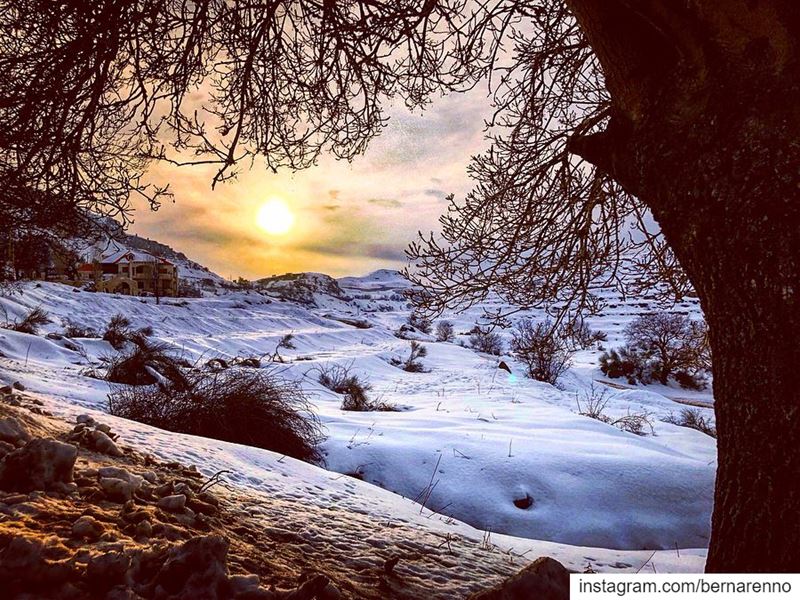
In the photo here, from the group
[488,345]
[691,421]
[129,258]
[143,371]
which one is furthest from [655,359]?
[129,258]

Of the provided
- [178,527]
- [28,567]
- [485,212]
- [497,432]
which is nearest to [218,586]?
[28,567]

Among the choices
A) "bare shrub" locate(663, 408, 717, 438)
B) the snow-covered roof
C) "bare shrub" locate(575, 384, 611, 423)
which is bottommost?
"bare shrub" locate(663, 408, 717, 438)

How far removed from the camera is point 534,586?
1170mm

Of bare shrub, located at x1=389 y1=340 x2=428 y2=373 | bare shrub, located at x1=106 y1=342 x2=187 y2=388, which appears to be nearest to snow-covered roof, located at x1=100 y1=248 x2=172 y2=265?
bare shrub, located at x1=389 y1=340 x2=428 y2=373

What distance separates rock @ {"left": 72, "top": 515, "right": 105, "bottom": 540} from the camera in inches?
48.7

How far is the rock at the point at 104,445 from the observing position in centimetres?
217

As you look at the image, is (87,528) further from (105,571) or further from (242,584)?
(242,584)

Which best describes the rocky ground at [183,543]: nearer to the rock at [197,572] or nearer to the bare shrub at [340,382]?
the rock at [197,572]

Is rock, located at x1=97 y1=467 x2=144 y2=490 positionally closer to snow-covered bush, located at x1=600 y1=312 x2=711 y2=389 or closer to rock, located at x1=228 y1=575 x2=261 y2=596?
rock, located at x1=228 y1=575 x2=261 y2=596

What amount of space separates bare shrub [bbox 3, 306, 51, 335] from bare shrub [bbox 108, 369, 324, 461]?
9.21m

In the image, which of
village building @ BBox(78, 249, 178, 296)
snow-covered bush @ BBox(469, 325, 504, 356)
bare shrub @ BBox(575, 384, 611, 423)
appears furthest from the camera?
village building @ BBox(78, 249, 178, 296)

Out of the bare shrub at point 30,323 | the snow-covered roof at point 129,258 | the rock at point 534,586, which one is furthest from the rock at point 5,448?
→ the snow-covered roof at point 129,258

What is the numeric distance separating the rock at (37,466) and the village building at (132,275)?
39.5 metres

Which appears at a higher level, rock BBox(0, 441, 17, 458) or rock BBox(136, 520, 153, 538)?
rock BBox(0, 441, 17, 458)
